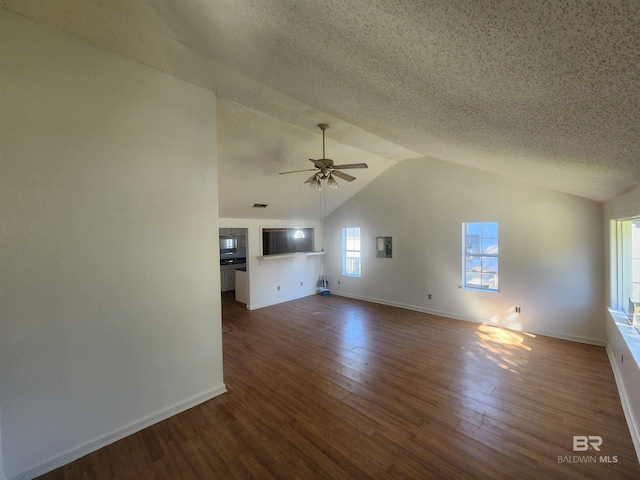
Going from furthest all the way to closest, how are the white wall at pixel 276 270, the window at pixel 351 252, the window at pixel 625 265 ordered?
the window at pixel 351 252 → the white wall at pixel 276 270 → the window at pixel 625 265

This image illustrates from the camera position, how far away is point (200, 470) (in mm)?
1951

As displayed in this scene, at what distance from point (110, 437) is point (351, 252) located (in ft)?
18.9

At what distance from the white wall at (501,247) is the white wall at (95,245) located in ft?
14.3

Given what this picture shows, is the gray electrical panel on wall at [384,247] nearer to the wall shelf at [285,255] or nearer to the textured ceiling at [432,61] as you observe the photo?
the wall shelf at [285,255]

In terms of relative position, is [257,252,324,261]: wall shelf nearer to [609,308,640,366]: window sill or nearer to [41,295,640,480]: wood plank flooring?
[41,295,640,480]: wood plank flooring

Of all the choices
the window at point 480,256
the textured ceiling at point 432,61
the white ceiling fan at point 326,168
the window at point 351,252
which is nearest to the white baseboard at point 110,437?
the white ceiling fan at point 326,168

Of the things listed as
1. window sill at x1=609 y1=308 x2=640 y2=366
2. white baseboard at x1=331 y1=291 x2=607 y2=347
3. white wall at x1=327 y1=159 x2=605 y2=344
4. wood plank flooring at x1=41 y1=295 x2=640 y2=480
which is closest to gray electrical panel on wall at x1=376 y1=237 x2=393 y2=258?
white wall at x1=327 y1=159 x2=605 y2=344

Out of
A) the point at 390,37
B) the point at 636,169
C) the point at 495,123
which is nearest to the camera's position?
the point at 390,37

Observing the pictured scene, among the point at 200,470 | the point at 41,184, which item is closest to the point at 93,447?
the point at 200,470

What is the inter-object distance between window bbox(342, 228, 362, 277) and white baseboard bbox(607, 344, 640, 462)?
4.61 meters

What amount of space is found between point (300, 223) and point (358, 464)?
5648mm

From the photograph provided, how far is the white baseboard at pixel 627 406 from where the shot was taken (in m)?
2.09

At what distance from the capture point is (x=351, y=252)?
23.5 feet

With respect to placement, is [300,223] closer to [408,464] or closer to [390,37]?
[408,464]
